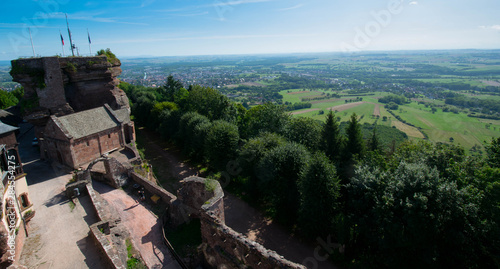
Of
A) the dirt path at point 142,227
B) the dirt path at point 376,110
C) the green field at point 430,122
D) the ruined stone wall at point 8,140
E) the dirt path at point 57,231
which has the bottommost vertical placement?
the green field at point 430,122

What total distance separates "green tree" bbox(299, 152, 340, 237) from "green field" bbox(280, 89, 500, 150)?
36708mm

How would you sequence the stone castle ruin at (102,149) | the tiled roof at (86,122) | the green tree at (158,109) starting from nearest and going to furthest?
the stone castle ruin at (102,149), the tiled roof at (86,122), the green tree at (158,109)

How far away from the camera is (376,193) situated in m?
17.5

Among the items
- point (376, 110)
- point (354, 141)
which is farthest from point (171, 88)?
point (376, 110)

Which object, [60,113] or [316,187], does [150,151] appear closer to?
[60,113]

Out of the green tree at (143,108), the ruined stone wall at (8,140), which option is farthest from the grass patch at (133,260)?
the green tree at (143,108)

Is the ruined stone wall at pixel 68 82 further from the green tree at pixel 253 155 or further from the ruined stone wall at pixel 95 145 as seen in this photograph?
the green tree at pixel 253 155

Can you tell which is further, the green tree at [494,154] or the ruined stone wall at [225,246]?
the green tree at [494,154]

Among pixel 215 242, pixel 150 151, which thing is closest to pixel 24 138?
pixel 150 151

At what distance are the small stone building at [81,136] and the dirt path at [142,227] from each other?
19.8 ft

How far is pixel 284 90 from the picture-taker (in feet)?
449

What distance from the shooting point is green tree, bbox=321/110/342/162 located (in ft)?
91.8

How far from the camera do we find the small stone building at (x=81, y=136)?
27.0m

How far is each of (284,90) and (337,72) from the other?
47.5 metres
